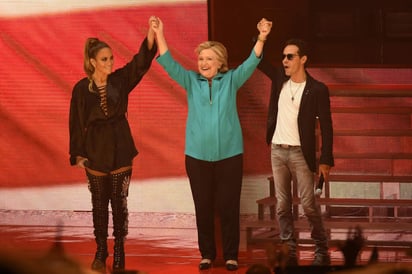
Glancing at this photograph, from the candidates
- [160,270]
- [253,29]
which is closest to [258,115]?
[253,29]

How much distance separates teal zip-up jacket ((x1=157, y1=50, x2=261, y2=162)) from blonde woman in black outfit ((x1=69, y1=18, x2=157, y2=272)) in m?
0.38

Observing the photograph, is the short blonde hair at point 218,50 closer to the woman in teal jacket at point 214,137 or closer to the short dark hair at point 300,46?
the woman in teal jacket at point 214,137

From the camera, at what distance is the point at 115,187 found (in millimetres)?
5703

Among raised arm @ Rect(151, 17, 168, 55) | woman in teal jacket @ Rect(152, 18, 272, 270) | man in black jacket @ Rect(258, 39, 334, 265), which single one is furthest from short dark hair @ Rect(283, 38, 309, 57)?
raised arm @ Rect(151, 17, 168, 55)

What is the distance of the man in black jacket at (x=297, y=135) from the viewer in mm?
5820

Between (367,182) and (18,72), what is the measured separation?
2.91m

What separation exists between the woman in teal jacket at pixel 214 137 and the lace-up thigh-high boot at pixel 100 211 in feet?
1.86

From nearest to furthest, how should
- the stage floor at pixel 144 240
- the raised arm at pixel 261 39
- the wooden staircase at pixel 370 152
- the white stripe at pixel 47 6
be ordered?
the raised arm at pixel 261 39
the stage floor at pixel 144 240
the wooden staircase at pixel 370 152
the white stripe at pixel 47 6

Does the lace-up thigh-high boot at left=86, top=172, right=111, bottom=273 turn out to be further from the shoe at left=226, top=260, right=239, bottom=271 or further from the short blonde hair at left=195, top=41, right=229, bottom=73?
the short blonde hair at left=195, top=41, right=229, bottom=73

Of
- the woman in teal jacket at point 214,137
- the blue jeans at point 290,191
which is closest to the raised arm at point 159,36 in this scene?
the woman in teal jacket at point 214,137

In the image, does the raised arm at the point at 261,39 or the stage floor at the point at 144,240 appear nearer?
the raised arm at the point at 261,39

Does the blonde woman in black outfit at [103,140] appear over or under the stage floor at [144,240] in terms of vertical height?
over

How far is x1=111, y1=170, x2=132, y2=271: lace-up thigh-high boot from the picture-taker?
571cm

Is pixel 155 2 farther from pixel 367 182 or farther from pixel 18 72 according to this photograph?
pixel 367 182
